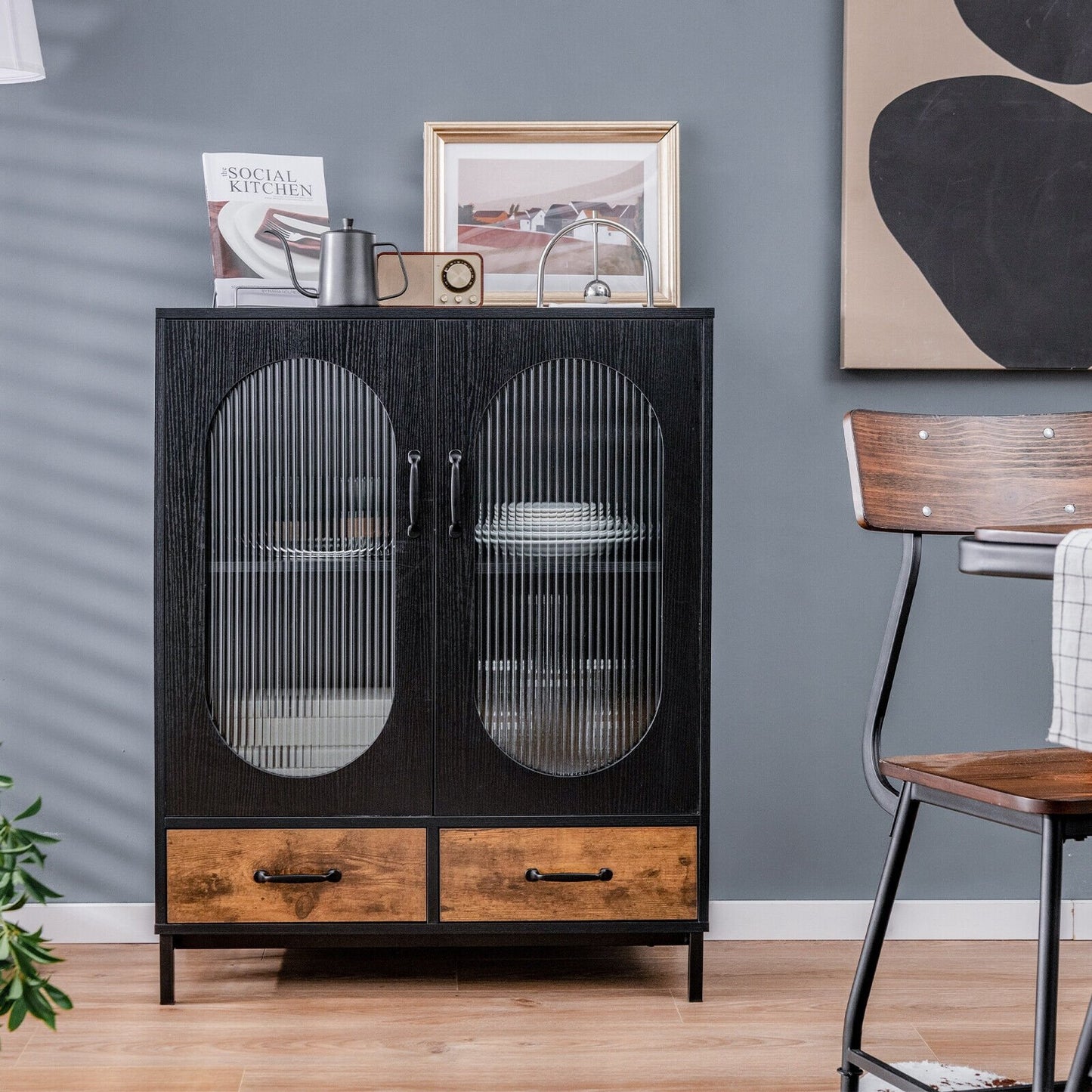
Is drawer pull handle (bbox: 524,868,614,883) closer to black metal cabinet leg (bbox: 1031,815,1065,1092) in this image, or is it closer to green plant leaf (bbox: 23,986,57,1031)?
black metal cabinet leg (bbox: 1031,815,1065,1092)

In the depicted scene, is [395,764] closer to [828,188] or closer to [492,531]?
[492,531]

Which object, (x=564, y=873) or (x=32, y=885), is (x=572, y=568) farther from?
(x=32, y=885)

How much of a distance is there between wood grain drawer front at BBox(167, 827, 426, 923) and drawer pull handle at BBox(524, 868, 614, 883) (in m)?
0.19

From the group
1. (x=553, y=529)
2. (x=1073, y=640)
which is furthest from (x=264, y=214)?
(x=1073, y=640)

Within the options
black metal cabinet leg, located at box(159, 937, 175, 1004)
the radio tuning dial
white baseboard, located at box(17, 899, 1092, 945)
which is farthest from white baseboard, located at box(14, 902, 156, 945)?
the radio tuning dial

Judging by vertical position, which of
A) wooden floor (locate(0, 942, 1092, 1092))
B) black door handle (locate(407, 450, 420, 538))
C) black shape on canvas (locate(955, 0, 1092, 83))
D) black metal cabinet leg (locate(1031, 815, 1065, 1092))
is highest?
black shape on canvas (locate(955, 0, 1092, 83))

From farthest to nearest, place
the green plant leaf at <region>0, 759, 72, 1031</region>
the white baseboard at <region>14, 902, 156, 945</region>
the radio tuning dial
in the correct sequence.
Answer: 1. the white baseboard at <region>14, 902, 156, 945</region>
2. the radio tuning dial
3. the green plant leaf at <region>0, 759, 72, 1031</region>

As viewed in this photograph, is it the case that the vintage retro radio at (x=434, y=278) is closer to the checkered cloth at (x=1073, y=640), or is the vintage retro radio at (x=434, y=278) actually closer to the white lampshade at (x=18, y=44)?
the white lampshade at (x=18, y=44)

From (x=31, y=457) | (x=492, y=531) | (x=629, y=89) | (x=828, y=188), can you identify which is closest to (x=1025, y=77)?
(x=828, y=188)

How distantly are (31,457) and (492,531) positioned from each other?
99 centimetres

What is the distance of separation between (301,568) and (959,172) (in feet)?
4.90

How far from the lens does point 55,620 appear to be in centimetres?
224

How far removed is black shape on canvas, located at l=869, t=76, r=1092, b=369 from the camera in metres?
2.22

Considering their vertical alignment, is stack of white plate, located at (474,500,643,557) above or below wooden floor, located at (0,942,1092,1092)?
above
